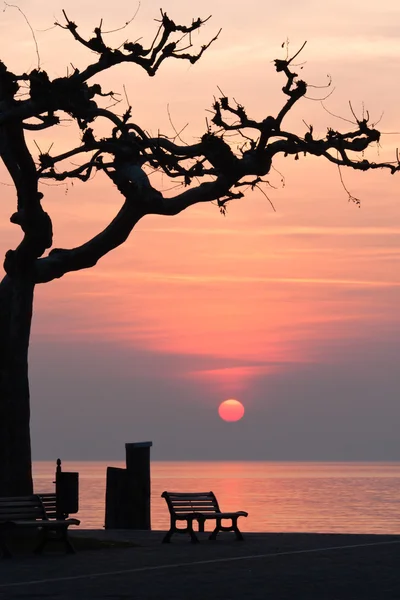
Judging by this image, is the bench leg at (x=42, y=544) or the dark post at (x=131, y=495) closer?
the bench leg at (x=42, y=544)

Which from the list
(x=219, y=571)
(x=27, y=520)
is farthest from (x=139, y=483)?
(x=219, y=571)

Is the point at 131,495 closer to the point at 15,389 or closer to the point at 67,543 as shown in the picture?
the point at 15,389

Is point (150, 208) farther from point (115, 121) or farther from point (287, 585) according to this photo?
point (287, 585)

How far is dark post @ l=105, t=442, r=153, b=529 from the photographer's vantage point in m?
31.5

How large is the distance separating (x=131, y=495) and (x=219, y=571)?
1134cm

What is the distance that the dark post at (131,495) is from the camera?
31469 mm

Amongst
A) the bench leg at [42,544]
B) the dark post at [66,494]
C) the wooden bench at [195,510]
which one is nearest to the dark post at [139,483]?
the dark post at [66,494]

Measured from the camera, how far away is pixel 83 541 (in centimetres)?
2573

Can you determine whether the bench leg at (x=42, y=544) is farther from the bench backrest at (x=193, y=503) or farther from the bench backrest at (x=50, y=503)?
the bench backrest at (x=193, y=503)

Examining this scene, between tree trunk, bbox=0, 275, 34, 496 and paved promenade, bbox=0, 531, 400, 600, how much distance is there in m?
2.80

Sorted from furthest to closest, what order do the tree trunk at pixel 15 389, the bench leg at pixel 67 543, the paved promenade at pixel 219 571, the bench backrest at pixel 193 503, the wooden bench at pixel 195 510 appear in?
the tree trunk at pixel 15 389 → the bench backrest at pixel 193 503 → the wooden bench at pixel 195 510 → the bench leg at pixel 67 543 → the paved promenade at pixel 219 571

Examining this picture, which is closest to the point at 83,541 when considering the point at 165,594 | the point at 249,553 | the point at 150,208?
the point at 249,553

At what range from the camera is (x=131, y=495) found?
103 ft

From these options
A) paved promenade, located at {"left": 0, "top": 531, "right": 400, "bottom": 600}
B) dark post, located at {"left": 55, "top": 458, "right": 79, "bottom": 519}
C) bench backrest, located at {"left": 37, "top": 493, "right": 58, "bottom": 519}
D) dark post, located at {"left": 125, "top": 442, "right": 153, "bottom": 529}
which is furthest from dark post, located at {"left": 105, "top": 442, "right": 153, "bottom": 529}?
paved promenade, located at {"left": 0, "top": 531, "right": 400, "bottom": 600}
